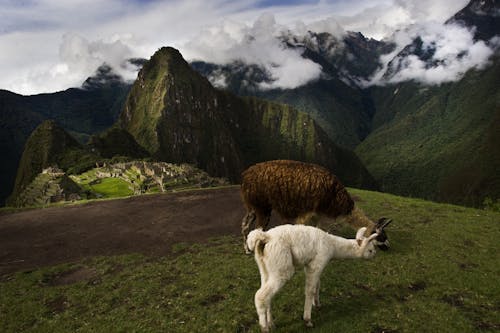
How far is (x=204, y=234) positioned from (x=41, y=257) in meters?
7.90

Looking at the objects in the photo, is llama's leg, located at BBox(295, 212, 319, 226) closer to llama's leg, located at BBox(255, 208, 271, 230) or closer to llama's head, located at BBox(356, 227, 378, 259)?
llama's leg, located at BBox(255, 208, 271, 230)

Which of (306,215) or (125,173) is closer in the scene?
(306,215)

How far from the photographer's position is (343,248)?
8539mm

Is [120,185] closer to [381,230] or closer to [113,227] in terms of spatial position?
[113,227]

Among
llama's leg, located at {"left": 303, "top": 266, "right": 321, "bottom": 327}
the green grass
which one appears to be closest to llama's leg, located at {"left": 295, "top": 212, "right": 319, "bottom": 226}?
llama's leg, located at {"left": 303, "top": 266, "right": 321, "bottom": 327}

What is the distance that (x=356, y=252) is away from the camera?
8.63 meters

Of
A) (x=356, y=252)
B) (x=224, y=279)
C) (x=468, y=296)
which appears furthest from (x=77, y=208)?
(x=468, y=296)

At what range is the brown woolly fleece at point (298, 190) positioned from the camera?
11578 millimetres

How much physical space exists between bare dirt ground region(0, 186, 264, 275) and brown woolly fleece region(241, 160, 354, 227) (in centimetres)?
575

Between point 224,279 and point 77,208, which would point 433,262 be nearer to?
point 224,279

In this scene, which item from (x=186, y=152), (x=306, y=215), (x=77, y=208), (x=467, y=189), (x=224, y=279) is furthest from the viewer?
(x=186, y=152)

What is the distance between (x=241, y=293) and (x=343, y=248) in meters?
3.47

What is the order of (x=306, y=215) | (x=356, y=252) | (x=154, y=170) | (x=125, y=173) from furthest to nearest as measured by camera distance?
(x=125, y=173), (x=154, y=170), (x=306, y=215), (x=356, y=252)

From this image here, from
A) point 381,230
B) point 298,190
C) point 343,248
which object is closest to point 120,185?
point 298,190
